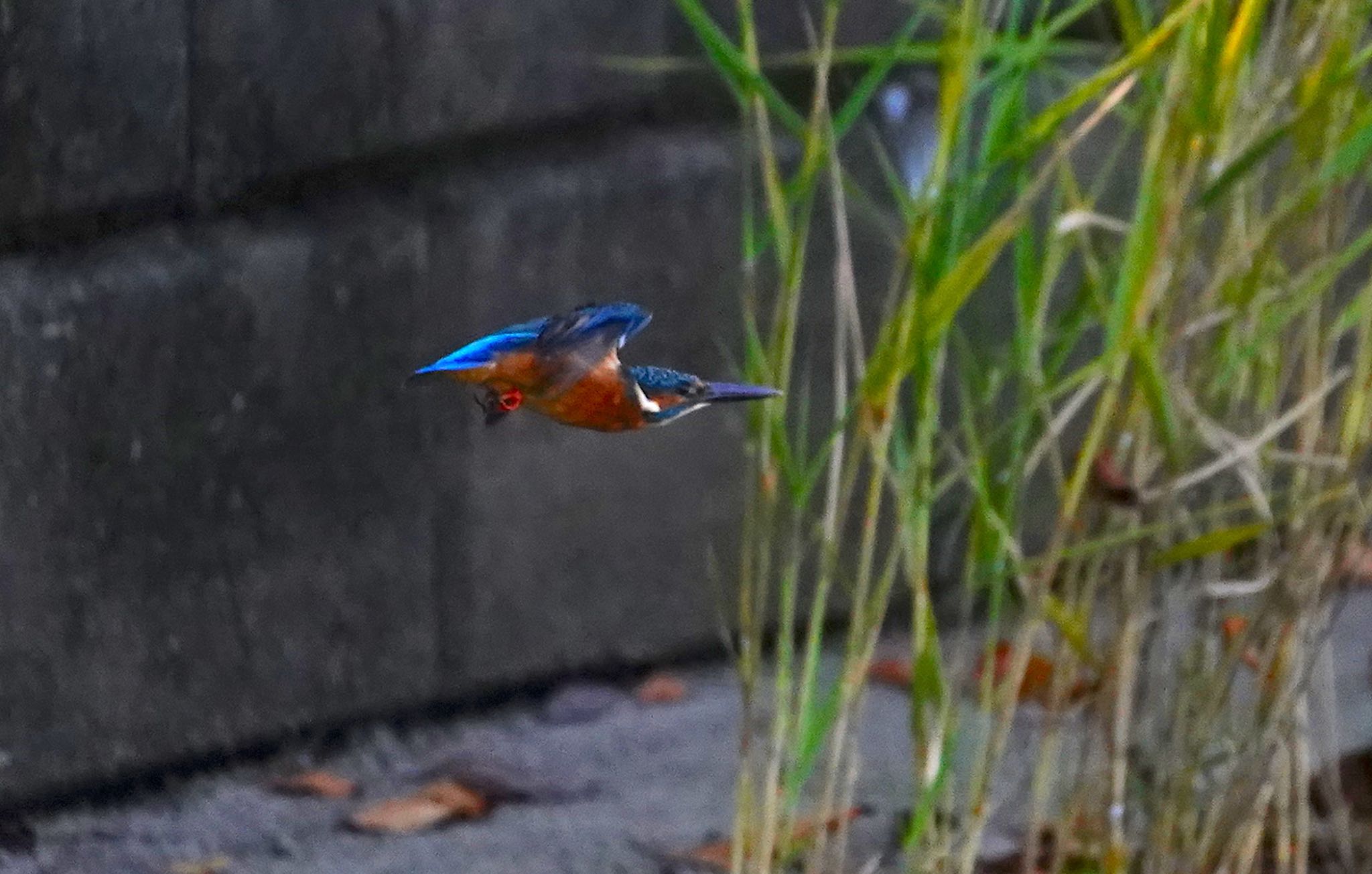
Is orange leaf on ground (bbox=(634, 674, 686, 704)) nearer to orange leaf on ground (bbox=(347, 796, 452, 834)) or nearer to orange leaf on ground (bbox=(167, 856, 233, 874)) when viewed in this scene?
orange leaf on ground (bbox=(347, 796, 452, 834))

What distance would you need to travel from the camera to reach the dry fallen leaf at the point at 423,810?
1683 millimetres

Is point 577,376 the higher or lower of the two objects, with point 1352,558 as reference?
higher

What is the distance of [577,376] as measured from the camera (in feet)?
1.14

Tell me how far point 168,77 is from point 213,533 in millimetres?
404

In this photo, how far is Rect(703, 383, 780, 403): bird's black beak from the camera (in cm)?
35

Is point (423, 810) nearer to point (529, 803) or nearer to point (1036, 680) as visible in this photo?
point (529, 803)

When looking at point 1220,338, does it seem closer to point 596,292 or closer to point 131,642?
point 596,292

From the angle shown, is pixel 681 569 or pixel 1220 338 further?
pixel 681 569

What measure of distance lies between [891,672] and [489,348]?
1.83m

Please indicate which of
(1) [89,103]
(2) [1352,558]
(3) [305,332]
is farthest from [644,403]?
(3) [305,332]

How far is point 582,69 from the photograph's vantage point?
1.77 metres

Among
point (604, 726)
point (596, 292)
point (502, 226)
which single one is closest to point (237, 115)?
point (502, 226)

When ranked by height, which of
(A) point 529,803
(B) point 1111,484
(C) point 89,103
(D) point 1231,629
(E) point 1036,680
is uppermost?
(C) point 89,103

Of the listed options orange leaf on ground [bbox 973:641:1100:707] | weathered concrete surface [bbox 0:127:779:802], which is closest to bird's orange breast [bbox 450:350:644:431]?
orange leaf on ground [bbox 973:641:1100:707]
